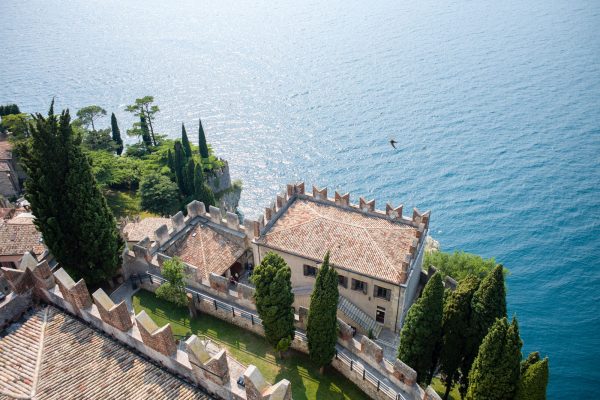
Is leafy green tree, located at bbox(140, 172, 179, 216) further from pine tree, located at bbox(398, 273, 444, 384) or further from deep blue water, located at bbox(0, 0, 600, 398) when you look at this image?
pine tree, located at bbox(398, 273, 444, 384)

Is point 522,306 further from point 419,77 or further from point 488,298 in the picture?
point 419,77

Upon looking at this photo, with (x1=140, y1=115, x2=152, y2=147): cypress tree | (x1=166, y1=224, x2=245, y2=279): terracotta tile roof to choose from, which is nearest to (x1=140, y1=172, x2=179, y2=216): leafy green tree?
(x1=140, y1=115, x2=152, y2=147): cypress tree

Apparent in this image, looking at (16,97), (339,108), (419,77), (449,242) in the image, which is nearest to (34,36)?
(16,97)

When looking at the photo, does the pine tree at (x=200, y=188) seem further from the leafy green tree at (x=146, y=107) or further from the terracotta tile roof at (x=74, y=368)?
the terracotta tile roof at (x=74, y=368)

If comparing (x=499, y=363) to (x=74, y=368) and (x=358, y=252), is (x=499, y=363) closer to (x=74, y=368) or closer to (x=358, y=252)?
(x=358, y=252)

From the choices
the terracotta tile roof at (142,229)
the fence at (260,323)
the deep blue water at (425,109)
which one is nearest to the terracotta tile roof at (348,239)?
the fence at (260,323)

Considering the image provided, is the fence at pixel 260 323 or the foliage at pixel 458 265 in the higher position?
the fence at pixel 260 323

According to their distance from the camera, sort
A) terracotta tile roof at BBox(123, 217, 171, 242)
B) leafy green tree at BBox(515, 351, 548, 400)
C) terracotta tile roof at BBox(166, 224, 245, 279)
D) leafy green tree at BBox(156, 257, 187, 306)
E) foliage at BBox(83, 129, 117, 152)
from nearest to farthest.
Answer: leafy green tree at BBox(515, 351, 548, 400)
leafy green tree at BBox(156, 257, 187, 306)
terracotta tile roof at BBox(166, 224, 245, 279)
terracotta tile roof at BBox(123, 217, 171, 242)
foliage at BBox(83, 129, 117, 152)
